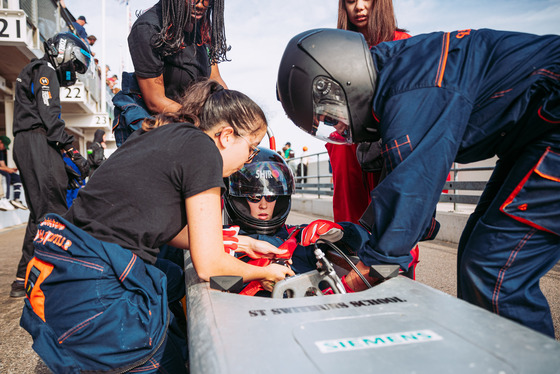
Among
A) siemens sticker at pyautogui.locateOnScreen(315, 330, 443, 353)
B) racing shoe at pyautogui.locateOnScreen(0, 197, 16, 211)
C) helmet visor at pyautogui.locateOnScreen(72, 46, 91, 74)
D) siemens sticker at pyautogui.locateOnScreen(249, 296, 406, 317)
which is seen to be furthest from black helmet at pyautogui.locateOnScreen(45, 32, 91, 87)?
racing shoe at pyautogui.locateOnScreen(0, 197, 16, 211)

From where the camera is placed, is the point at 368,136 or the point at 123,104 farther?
the point at 123,104

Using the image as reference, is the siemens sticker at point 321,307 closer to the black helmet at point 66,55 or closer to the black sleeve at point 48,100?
the black sleeve at point 48,100

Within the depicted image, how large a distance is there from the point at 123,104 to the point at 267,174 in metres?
0.96

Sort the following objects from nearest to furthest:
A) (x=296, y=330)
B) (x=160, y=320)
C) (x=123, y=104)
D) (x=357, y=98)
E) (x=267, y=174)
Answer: (x=296, y=330)
(x=160, y=320)
(x=357, y=98)
(x=123, y=104)
(x=267, y=174)

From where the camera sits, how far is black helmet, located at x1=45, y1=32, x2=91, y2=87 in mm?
2954

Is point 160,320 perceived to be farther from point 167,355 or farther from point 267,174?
point 267,174

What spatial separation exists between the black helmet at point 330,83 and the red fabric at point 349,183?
2.75 feet

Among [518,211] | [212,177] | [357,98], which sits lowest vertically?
[518,211]

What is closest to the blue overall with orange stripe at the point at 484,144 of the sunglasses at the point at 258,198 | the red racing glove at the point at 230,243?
the red racing glove at the point at 230,243

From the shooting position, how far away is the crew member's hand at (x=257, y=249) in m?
1.81

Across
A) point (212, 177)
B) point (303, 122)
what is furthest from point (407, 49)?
point (212, 177)

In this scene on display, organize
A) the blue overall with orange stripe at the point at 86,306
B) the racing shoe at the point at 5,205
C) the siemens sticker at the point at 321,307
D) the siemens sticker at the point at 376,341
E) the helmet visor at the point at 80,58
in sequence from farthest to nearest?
the racing shoe at the point at 5,205, the helmet visor at the point at 80,58, the blue overall with orange stripe at the point at 86,306, the siemens sticker at the point at 321,307, the siemens sticker at the point at 376,341

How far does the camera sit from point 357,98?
4.62 feet

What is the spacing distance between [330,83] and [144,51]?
3.71ft
